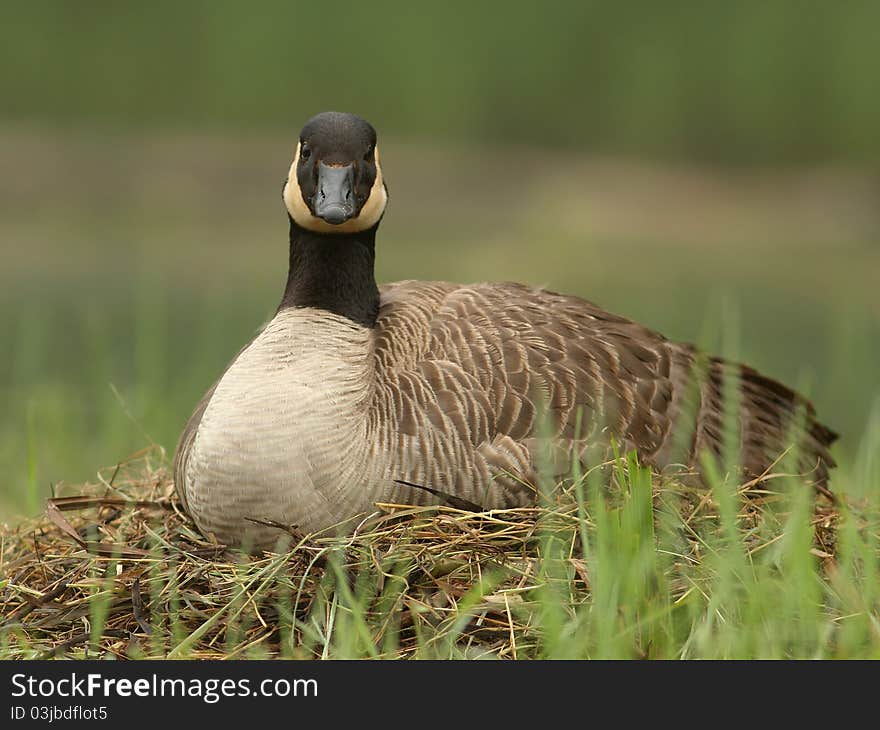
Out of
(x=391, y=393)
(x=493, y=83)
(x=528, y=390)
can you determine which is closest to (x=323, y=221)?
(x=391, y=393)

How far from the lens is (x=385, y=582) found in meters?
4.16

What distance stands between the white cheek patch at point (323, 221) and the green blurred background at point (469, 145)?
5794mm

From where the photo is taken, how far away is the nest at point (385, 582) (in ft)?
12.7

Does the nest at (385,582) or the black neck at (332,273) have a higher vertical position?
the black neck at (332,273)

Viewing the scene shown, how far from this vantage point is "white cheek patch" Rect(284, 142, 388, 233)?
15.9 ft

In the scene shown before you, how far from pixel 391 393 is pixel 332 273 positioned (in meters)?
0.56

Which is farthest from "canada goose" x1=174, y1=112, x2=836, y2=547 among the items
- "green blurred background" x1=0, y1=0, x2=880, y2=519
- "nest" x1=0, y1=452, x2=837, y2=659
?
"green blurred background" x1=0, y1=0, x2=880, y2=519

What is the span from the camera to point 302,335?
4.78 meters

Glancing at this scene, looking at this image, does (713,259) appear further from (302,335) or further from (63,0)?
(302,335)

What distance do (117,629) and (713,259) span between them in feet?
27.3

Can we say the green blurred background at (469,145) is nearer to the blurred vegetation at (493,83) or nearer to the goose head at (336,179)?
the blurred vegetation at (493,83)

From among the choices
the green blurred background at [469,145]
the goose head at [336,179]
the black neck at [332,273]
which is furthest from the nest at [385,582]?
the green blurred background at [469,145]

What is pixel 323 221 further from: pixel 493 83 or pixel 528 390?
pixel 493 83
